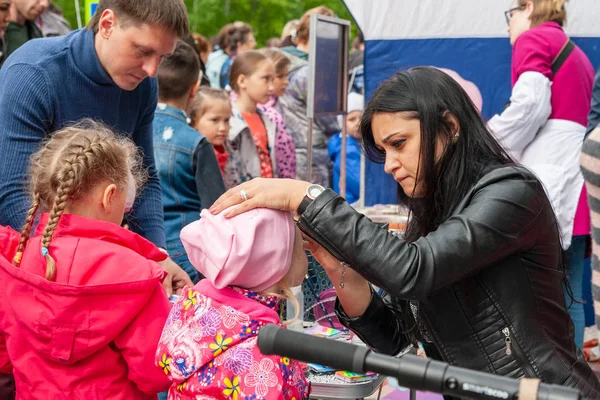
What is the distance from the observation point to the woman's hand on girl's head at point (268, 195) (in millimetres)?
2074

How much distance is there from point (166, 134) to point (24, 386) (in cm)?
215

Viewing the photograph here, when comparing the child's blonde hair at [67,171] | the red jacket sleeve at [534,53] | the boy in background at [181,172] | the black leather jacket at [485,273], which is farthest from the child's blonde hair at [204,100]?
the black leather jacket at [485,273]

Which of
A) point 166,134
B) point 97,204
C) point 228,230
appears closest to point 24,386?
point 97,204

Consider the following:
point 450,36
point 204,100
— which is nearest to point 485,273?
point 204,100

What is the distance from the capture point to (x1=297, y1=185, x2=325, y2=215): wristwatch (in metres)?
2.02

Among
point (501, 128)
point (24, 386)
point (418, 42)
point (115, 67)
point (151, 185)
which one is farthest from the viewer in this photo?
point (418, 42)

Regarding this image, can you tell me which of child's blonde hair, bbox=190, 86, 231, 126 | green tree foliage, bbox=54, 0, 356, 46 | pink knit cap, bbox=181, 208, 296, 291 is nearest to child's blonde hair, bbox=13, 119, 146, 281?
pink knit cap, bbox=181, 208, 296, 291

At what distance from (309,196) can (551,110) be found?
135 inches

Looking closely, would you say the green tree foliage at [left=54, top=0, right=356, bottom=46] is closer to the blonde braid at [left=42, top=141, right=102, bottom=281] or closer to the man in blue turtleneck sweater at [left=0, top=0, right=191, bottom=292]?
the man in blue turtleneck sweater at [left=0, top=0, right=191, bottom=292]

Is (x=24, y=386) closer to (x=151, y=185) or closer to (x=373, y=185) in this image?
(x=151, y=185)

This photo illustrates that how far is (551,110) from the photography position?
16.5 feet

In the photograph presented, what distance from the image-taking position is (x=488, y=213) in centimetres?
204

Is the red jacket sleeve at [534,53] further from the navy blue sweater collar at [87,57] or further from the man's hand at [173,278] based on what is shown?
the navy blue sweater collar at [87,57]

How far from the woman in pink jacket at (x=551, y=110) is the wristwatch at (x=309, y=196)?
125 inches
